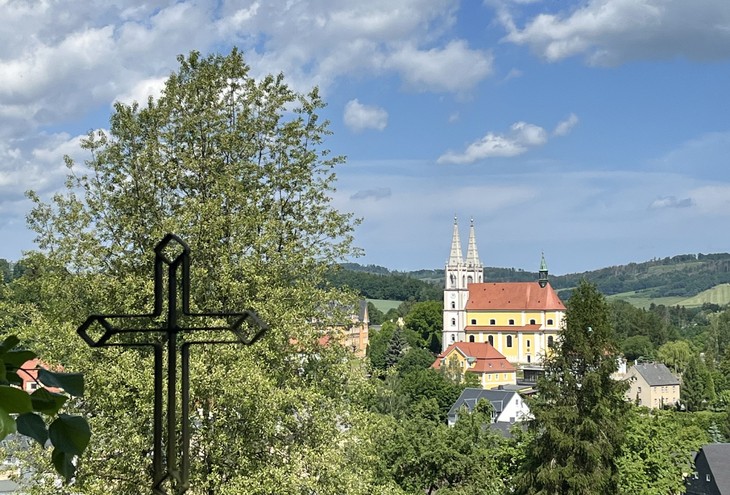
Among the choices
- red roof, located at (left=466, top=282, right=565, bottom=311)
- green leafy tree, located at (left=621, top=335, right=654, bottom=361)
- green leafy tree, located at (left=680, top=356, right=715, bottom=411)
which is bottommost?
green leafy tree, located at (left=680, top=356, right=715, bottom=411)

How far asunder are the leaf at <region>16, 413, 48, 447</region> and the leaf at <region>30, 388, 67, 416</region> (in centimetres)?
2

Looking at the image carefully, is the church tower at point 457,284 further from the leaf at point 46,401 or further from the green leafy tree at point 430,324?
the leaf at point 46,401

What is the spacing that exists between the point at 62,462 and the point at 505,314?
369 ft

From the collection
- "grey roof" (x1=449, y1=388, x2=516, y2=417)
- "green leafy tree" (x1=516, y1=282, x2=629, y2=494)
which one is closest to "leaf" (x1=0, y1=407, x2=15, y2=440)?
"green leafy tree" (x1=516, y1=282, x2=629, y2=494)

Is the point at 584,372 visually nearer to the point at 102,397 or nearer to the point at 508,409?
the point at 102,397

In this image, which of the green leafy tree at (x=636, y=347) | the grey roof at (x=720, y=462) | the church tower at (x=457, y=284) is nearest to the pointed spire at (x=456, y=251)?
the church tower at (x=457, y=284)

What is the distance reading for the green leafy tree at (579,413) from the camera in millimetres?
23719

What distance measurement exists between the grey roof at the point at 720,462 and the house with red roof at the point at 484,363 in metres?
48.5

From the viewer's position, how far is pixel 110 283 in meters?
13.6

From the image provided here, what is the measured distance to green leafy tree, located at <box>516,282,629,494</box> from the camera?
77.8 feet

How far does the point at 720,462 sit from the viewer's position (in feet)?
133

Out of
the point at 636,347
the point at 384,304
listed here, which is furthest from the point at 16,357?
the point at 384,304

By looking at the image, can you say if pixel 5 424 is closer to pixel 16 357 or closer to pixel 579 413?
pixel 16 357

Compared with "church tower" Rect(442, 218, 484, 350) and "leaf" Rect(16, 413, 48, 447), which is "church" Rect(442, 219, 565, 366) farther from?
"leaf" Rect(16, 413, 48, 447)
